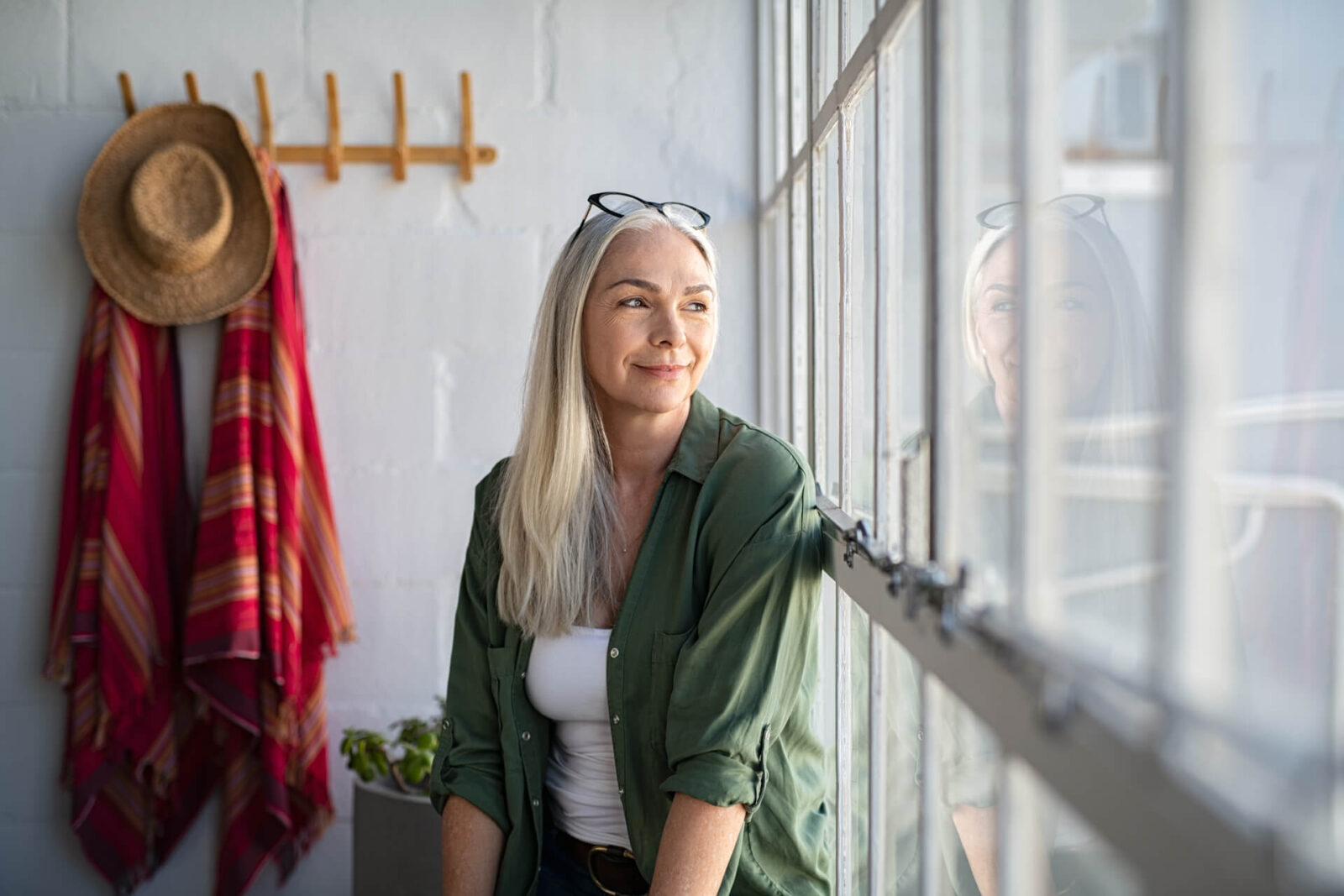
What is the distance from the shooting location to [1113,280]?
20.3 inches

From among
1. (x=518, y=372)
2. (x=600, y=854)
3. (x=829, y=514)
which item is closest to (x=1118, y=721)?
(x=829, y=514)

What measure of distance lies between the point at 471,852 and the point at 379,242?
1.29 m

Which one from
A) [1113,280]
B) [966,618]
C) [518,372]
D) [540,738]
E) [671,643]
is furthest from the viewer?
[518,372]

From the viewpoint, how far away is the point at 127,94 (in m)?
2.12

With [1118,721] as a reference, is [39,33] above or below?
above

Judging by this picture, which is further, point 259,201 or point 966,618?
point 259,201

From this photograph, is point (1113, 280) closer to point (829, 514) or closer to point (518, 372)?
point (829, 514)

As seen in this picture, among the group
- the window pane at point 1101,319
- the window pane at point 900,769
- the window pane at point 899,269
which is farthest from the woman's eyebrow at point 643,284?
the window pane at point 1101,319

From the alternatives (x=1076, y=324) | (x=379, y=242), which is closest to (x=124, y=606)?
(x=379, y=242)

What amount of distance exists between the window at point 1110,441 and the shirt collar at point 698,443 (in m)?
0.30

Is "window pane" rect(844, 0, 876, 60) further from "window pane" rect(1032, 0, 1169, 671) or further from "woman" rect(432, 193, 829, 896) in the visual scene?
"window pane" rect(1032, 0, 1169, 671)

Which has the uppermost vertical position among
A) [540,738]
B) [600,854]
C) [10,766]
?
[540,738]

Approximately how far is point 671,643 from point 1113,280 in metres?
0.79

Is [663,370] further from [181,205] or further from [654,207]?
[181,205]
